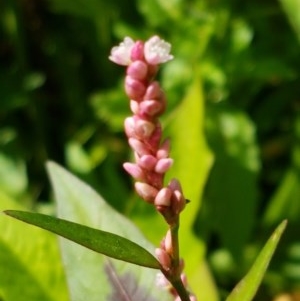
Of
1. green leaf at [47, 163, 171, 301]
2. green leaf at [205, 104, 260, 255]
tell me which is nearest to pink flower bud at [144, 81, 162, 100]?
green leaf at [47, 163, 171, 301]

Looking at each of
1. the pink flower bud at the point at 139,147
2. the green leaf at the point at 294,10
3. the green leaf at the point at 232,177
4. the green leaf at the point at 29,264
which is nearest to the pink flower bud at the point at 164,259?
the pink flower bud at the point at 139,147

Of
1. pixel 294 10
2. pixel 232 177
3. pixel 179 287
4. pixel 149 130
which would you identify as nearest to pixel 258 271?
pixel 179 287

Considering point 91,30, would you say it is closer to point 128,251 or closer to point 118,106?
point 118,106

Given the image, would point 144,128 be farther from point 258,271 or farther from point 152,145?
point 258,271

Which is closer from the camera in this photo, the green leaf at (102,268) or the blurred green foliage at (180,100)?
the green leaf at (102,268)

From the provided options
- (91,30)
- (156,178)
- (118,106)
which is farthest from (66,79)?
(156,178)

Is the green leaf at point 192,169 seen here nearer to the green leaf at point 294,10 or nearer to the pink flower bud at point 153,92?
the green leaf at point 294,10

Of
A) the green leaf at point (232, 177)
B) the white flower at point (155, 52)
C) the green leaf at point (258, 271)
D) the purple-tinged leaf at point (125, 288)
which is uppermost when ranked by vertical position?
the white flower at point (155, 52)
